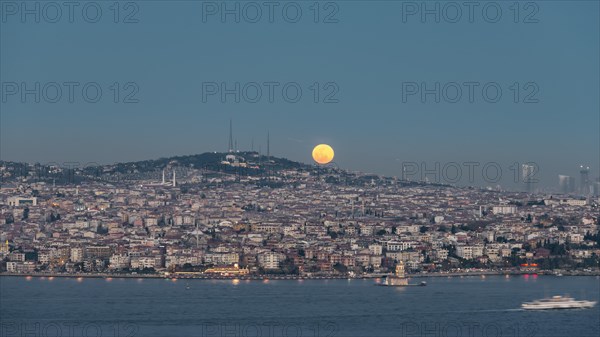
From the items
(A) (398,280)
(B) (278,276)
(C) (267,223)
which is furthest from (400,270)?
(C) (267,223)

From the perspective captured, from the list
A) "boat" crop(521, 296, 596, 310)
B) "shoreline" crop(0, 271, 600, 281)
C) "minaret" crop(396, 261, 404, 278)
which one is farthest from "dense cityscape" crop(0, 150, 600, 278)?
"boat" crop(521, 296, 596, 310)

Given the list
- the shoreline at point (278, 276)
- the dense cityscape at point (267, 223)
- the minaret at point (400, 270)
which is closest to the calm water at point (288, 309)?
the minaret at point (400, 270)

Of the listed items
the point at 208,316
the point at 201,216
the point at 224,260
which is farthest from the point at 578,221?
the point at 208,316

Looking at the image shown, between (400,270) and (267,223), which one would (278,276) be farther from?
(267,223)

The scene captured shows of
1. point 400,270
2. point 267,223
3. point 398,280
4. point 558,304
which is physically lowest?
point 558,304

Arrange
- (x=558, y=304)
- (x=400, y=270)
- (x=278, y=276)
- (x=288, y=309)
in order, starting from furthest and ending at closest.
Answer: (x=278, y=276) → (x=400, y=270) → (x=558, y=304) → (x=288, y=309)

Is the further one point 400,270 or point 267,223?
point 267,223

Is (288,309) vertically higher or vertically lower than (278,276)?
lower

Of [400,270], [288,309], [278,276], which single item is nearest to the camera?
[288,309]

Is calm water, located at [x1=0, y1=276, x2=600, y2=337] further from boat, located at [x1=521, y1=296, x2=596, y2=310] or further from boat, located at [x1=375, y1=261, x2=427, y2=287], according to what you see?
boat, located at [x1=375, y1=261, x2=427, y2=287]
